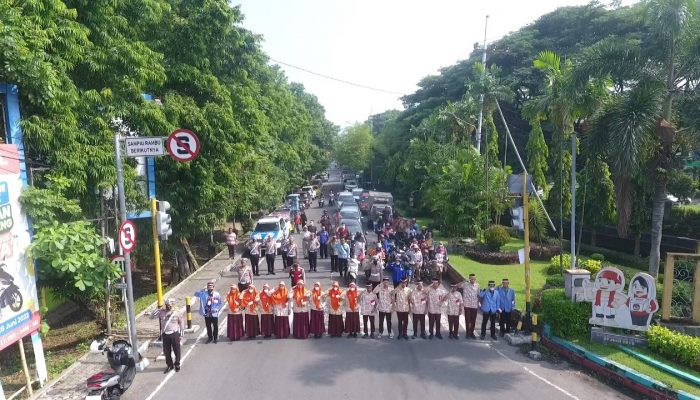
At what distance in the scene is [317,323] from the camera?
39.2ft

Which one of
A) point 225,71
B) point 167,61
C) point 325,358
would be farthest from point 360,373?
point 225,71

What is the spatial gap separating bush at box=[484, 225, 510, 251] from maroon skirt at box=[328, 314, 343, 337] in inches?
445

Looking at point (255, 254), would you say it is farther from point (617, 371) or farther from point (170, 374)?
point (617, 371)

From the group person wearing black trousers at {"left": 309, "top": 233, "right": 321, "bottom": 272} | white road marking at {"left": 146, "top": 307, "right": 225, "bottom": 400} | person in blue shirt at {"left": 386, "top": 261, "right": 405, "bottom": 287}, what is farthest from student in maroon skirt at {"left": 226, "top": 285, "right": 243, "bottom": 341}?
person wearing black trousers at {"left": 309, "top": 233, "right": 321, "bottom": 272}

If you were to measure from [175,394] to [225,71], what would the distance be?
1510cm

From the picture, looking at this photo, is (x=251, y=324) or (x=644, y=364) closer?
(x=644, y=364)

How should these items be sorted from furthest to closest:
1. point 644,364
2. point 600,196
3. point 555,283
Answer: point 600,196, point 555,283, point 644,364

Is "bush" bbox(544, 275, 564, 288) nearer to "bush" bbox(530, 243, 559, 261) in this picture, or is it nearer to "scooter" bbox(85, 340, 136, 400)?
"bush" bbox(530, 243, 559, 261)

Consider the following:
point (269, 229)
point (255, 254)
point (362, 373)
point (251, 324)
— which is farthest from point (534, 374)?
point (269, 229)

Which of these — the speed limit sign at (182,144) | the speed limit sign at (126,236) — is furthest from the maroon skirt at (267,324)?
the speed limit sign at (182,144)

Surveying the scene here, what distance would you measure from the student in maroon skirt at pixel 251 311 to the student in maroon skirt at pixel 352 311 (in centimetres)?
204

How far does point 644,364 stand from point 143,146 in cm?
1058

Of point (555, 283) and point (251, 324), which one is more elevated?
point (251, 324)

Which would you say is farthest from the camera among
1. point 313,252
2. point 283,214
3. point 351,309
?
point 283,214
